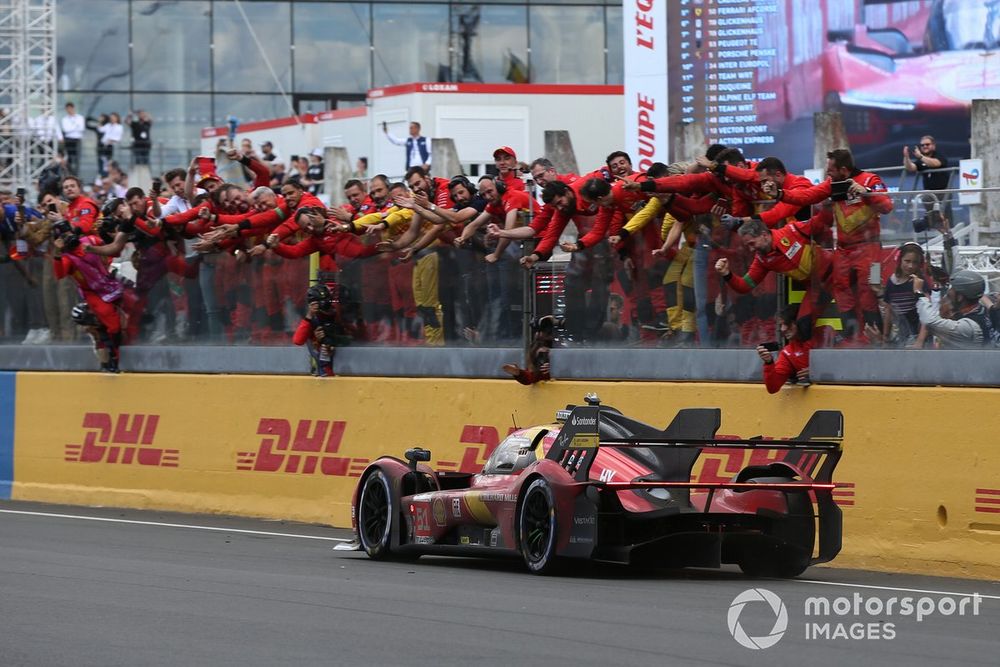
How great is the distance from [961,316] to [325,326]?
7.10 metres

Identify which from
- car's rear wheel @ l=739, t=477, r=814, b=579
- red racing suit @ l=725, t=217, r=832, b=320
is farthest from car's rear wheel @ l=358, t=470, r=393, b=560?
red racing suit @ l=725, t=217, r=832, b=320

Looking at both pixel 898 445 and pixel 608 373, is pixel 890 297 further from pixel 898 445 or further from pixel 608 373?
pixel 608 373

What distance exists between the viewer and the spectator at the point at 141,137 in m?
39.4

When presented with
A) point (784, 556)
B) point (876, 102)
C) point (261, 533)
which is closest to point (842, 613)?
point (784, 556)

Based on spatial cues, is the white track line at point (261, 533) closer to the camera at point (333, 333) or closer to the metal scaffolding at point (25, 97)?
the camera at point (333, 333)

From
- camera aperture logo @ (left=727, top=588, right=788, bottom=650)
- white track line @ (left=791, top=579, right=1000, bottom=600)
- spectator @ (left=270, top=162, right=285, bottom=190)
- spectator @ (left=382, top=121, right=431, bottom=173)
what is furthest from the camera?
spectator @ (left=270, top=162, right=285, bottom=190)

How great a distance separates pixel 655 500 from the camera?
11914mm

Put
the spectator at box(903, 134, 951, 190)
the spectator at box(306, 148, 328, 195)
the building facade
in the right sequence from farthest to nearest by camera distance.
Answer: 1. the building facade
2. the spectator at box(306, 148, 328, 195)
3. the spectator at box(903, 134, 951, 190)

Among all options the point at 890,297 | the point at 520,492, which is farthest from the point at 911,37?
the point at 520,492

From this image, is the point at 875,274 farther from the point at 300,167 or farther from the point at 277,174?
the point at 300,167

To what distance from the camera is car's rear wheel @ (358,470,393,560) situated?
Result: 45.5 ft

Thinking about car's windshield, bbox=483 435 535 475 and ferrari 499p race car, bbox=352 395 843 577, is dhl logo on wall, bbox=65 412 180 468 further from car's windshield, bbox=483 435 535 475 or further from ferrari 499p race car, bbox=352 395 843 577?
ferrari 499p race car, bbox=352 395 843 577

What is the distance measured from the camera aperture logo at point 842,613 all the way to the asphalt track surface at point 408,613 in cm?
5

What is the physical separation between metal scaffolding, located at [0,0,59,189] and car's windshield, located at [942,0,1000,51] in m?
19.2
